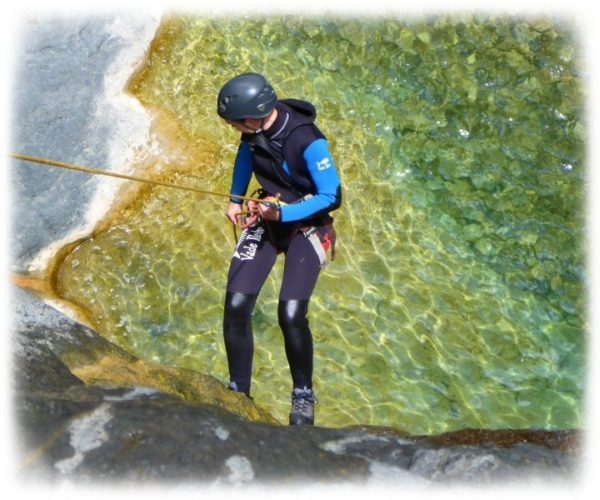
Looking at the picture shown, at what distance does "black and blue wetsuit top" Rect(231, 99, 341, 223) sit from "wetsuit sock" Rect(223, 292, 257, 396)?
686mm

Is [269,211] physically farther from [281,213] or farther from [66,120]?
[66,120]

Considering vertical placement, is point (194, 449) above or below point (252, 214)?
below

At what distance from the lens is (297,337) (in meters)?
6.00

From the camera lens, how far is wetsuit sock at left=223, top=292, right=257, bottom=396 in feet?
19.8

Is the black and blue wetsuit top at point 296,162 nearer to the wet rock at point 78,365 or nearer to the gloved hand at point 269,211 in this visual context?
the gloved hand at point 269,211

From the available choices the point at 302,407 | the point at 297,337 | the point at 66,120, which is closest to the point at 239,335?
the point at 297,337

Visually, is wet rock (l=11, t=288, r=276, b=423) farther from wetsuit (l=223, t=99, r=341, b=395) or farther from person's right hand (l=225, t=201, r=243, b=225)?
person's right hand (l=225, t=201, r=243, b=225)

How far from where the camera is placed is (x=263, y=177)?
6078mm

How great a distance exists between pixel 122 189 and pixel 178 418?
4697 mm

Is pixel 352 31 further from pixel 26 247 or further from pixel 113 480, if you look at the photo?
pixel 113 480

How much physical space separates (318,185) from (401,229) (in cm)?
308

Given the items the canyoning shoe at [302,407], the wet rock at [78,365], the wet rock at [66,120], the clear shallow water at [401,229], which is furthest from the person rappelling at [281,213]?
the wet rock at [66,120]

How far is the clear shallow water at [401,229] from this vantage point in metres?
7.49

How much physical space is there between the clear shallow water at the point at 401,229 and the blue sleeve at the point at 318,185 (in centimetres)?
216
